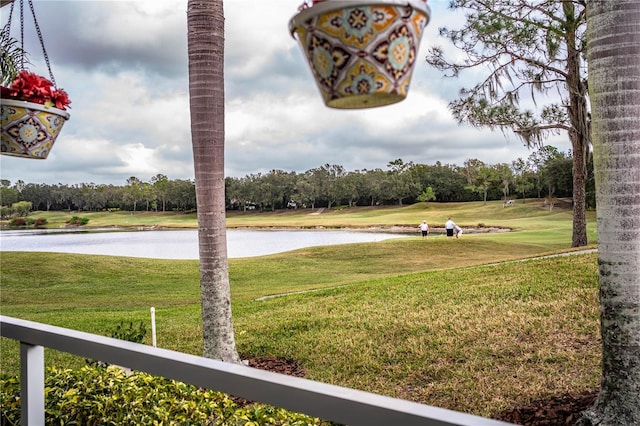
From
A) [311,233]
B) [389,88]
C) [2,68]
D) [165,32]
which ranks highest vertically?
[165,32]

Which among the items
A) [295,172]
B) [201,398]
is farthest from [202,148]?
[295,172]

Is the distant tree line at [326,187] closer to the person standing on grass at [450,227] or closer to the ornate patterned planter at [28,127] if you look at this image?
the person standing on grass at [450,227]

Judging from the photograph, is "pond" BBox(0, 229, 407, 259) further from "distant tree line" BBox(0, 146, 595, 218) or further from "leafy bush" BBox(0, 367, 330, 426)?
"leafy bush" BBox(0, 367, 330, 426)

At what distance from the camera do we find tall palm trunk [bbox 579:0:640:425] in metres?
2.22

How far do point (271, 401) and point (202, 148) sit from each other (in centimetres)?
247

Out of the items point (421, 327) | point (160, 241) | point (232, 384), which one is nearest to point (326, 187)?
point (160, 241)

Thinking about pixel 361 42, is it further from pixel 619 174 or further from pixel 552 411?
pixel 552 411

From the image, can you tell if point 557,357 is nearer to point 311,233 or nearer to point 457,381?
point 457,381

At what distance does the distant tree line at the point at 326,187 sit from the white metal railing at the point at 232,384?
12343 millimetres

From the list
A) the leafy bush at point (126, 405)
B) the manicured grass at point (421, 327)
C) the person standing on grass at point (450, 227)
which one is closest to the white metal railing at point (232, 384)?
the leafy bush at point (126, 405)

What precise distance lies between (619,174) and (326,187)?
53.0ft

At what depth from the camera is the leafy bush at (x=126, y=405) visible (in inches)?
73.1

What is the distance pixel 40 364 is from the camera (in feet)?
4.94

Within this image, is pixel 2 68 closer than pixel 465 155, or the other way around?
pixel 2 68
